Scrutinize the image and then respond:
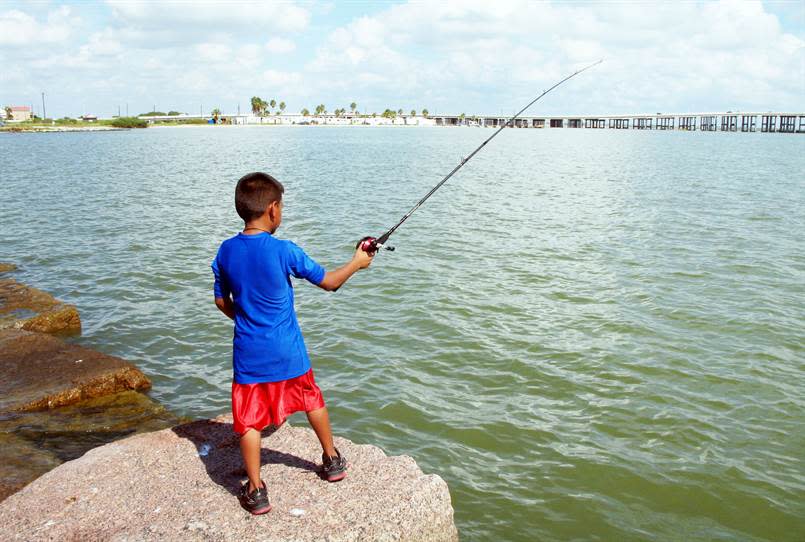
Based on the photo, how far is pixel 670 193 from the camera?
27.1 m

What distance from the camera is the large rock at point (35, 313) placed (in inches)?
352

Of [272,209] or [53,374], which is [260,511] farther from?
[53,374]

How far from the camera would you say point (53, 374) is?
274 inches

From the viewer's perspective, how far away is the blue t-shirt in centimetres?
368

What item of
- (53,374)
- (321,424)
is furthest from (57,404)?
(321,424)

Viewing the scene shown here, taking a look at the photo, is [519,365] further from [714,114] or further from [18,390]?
[714,114]

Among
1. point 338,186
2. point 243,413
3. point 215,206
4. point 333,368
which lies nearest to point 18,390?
point 333,368

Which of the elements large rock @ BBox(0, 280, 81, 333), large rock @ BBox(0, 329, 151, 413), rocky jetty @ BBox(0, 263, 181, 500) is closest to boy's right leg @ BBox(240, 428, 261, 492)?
rocky jetty @ BBox(0, 263, 181, 500)

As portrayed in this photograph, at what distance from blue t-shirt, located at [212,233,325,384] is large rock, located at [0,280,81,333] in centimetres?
642

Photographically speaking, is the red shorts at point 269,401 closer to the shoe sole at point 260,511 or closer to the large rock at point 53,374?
the shoe sole at point 260,511

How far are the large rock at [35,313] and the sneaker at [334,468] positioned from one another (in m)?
6.47

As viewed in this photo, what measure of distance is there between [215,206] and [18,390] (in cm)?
1800

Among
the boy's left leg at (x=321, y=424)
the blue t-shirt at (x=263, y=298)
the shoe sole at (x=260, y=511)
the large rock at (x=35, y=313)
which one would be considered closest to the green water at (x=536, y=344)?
the large rock at (x=35, y=313)

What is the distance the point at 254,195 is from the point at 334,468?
71.0 inches
